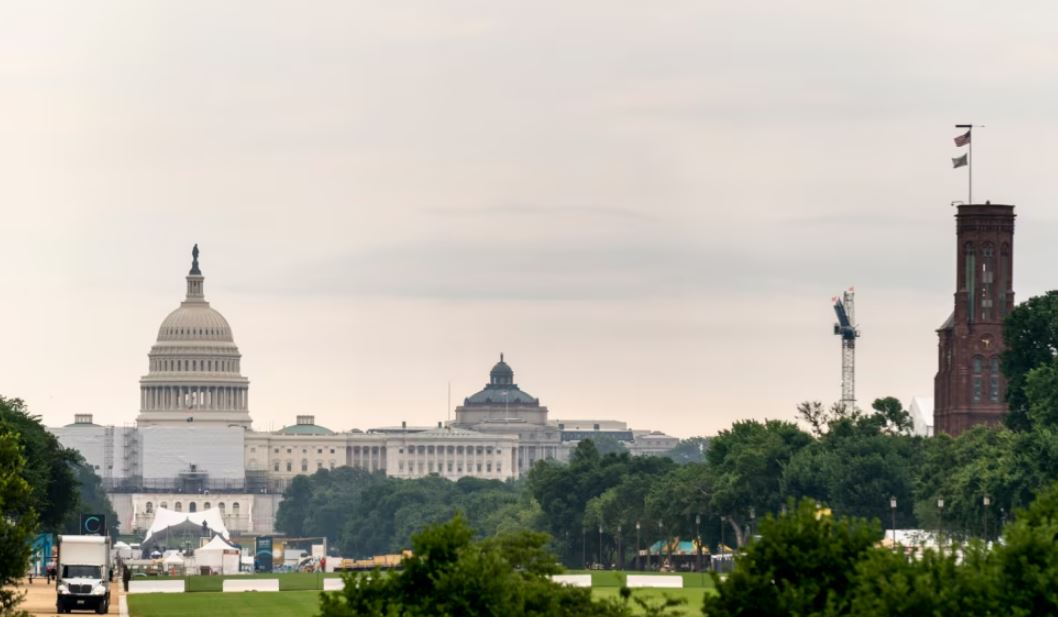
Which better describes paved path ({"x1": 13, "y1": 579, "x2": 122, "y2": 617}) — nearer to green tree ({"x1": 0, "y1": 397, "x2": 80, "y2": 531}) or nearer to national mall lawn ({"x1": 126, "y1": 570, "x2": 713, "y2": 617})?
national mall lawn ({"x1": 126, "y1": 570, "x2": 713, "y2": 617})

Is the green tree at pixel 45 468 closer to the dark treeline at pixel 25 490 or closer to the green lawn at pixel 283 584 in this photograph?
the dark treeline at pixel 25 490

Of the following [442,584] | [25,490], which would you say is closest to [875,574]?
[442,584]

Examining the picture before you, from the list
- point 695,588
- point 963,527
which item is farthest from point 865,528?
point 963,527

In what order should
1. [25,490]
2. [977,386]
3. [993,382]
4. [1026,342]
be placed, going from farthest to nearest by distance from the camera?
[977,386], [993,382], [1026,342], [25,490]

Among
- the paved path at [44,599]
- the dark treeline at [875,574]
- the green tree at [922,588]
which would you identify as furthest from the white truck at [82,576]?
the green tree at [922,588]

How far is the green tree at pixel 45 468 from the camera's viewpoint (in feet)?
448

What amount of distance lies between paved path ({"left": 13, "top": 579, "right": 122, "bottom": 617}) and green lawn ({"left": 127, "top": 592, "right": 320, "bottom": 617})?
63cm

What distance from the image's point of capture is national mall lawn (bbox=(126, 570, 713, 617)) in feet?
326

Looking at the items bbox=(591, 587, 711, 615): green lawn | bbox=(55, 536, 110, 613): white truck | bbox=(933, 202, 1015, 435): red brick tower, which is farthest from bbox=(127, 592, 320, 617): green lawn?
bbox=(933, 202, 1015, 435): red brick tower

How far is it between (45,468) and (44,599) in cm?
3323

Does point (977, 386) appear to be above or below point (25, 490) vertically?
above

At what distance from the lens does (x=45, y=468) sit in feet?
456

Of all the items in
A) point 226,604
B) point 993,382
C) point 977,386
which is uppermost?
point 993,382

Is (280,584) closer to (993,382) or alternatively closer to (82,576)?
(82,576)
